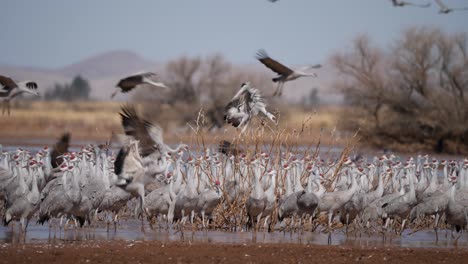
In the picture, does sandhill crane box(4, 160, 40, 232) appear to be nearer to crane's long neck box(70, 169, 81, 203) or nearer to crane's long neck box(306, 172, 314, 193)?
crane's long neck box(70, 169, 81, 203)

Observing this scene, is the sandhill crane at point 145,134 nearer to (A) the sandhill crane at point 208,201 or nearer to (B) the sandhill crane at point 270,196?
(A) the sandhill crane at point 208,201

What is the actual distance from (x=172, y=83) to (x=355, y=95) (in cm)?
1809

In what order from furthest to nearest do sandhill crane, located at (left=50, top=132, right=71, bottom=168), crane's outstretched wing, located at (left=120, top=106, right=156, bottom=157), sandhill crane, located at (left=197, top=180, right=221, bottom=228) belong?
sandhill crane, located at (left=50, top=132, right=71, bottom=168)
sandhill crane, located at (left=197, top=180, right=221, bottom=228)
crane's outstretched wing, located at (left=120, top=106, right=156, bottom=157)

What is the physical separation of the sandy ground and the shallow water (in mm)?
1087

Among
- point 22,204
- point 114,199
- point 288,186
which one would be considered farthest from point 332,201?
point 22,204

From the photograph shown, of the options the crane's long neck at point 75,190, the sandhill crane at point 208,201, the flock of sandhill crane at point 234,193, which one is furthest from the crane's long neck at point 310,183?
the crane's long neck at point 75,190

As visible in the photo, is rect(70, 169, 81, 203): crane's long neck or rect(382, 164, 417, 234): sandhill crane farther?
rect(382, 164, 417, 234): sandhill crane

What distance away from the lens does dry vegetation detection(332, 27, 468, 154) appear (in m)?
38.3

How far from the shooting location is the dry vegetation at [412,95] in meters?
38.3

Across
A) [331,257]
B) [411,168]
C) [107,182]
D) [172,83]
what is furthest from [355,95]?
[331,257]

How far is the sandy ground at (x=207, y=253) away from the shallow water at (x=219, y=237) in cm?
109

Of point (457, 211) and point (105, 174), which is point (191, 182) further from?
point (457, 211)

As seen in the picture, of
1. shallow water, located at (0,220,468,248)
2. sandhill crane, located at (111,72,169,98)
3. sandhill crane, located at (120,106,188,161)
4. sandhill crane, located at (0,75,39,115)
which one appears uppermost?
sandhill crane, located at (0,75,39,115)

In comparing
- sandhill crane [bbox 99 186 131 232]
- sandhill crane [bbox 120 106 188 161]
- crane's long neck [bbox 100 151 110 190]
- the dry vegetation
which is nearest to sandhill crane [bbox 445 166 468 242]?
sandhill crane [bbox 120 106 188 161]
